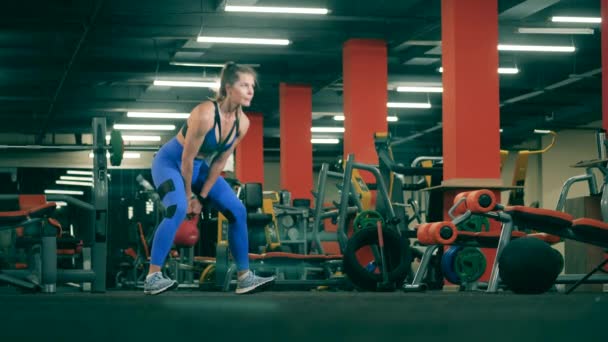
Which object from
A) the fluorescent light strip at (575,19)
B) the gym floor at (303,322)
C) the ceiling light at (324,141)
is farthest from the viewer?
the ceiling light at (324,141)

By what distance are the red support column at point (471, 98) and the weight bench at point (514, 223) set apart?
2.32 metres

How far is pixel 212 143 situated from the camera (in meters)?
5.04

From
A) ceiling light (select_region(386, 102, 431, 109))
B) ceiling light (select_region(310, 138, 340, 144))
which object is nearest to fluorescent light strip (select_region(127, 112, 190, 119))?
ceiling light (select_region(386, 102, 431, 109))

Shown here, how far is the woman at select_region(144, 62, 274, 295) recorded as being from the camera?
196 inches

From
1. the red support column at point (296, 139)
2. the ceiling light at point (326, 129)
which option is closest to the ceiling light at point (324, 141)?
the ceiling light at point (326, 129)

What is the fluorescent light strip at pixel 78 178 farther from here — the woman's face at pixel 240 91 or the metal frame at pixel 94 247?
the woman's face at pixel 240 91

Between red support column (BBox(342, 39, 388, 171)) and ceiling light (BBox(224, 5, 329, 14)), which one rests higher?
ceiling light (BBox(224, 5, 329, 14))

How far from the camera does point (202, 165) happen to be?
5.13 meters

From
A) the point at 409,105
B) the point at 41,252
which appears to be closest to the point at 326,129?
the point at 409,105

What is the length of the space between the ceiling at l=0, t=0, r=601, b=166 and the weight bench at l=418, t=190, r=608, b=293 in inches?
215

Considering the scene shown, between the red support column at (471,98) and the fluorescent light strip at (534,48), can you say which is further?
the fluorescent light strip at (534,48)

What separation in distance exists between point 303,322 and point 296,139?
43.3 ft

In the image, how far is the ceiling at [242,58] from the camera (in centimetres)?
1197

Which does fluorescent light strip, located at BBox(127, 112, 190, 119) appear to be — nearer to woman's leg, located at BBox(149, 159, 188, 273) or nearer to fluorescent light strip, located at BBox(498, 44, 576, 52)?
fluorescent light strip, located at BBox(498, 44, 576, 52)
